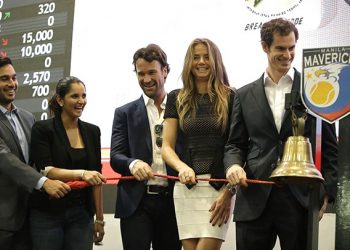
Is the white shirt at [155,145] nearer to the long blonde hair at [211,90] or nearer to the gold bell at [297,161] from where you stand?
the long blonde hair at [211,90]

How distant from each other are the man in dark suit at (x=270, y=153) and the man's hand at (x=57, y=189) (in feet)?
2.69

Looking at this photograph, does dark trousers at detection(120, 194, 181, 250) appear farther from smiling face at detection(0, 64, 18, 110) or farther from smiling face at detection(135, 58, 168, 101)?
smiling face at detection(0, 64, 18, 110)

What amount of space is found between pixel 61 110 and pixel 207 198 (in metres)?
1.03

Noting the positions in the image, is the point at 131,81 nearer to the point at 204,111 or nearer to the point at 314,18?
the point at 314,18

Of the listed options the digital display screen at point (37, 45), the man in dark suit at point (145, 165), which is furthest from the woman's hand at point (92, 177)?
the digital display screen at point (37, 45)

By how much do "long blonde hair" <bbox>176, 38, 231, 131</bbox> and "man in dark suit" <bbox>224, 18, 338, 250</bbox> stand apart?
0.08m

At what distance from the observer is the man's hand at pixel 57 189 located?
10.1ft

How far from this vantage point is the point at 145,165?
3027 millimetres

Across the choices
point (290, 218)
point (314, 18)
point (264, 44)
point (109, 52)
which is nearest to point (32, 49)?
point (109, 52)

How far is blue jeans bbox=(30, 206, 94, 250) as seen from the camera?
3.12m

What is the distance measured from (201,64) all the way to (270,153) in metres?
0.55

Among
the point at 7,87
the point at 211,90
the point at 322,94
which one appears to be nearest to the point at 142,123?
the point at 211,90

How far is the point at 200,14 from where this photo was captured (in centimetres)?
439

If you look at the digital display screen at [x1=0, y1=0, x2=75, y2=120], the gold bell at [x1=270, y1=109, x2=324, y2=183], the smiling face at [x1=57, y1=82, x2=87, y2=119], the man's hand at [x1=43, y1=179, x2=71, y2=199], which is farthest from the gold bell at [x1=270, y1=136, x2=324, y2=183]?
the digital display screen at [x1=0, y1=0, x2=75, y2=120]
